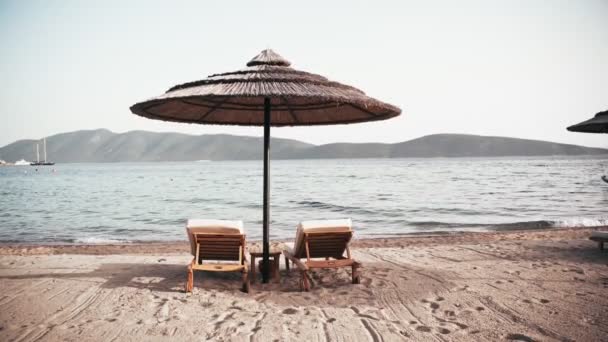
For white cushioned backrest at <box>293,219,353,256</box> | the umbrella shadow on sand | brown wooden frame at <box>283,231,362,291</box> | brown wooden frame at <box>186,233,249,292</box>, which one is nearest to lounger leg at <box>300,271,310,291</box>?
brown wooden frame at <box>283,231,362,291</box>

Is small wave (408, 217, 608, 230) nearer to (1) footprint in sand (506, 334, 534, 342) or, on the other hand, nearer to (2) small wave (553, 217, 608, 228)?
(2) small wave (553, 217, 608, 228)

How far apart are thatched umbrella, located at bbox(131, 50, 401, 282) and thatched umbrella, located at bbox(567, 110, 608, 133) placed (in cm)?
483

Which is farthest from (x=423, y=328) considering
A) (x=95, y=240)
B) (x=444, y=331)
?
(x=95, y=240)

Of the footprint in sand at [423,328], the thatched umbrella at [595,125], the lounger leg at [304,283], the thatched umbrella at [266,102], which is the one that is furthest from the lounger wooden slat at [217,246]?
the thatched umbrella at [595,125]

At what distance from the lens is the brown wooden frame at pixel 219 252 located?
15.1 ft

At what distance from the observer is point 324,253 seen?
5.18 meters

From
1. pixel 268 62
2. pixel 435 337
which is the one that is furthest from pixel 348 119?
pixel 435 337

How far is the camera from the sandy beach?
3.44 metres

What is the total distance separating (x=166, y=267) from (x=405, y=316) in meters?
3.94

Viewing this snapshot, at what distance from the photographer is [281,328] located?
3.54m

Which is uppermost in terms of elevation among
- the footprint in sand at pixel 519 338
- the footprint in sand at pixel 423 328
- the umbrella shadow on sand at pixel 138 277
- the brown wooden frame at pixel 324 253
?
the brown wooden frame at pixel 324 253

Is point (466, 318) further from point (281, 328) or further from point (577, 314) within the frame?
point (281, 328)

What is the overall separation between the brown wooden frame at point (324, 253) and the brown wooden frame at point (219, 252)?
2.34ft

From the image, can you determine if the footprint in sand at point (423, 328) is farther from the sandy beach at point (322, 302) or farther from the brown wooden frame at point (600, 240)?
the brown wooden frame at point (600, 240)
